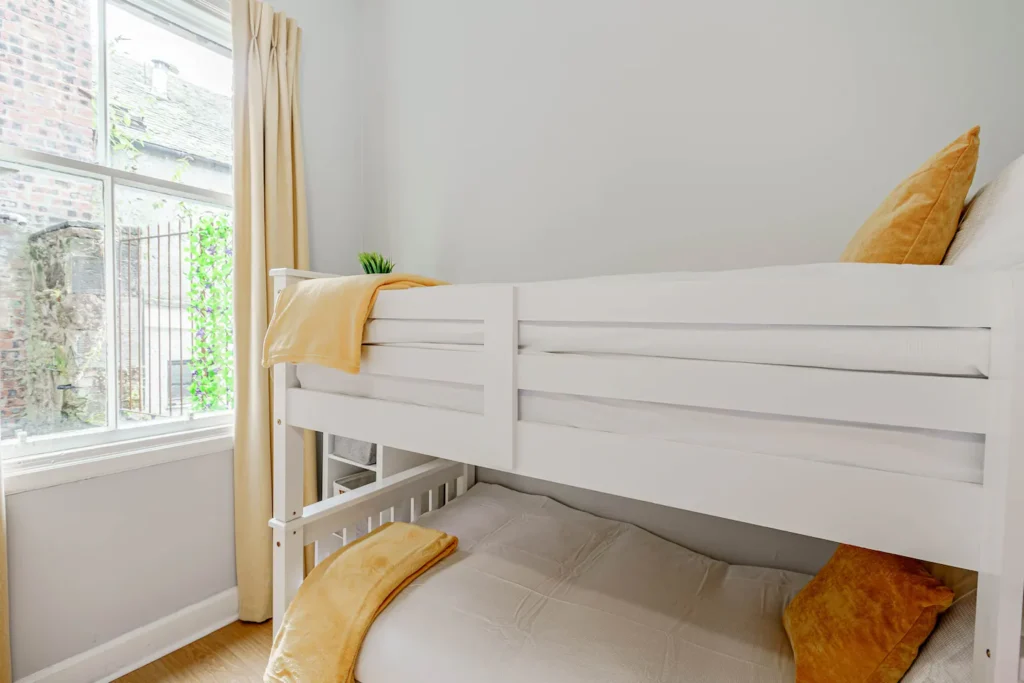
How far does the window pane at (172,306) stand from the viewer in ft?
5.87

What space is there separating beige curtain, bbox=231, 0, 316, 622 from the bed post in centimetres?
67

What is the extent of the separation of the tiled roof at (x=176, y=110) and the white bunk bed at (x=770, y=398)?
1484 millimetres

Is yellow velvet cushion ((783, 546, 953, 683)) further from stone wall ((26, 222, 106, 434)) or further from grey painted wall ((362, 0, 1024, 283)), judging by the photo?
stone wall ((26, 222, 106, 434))

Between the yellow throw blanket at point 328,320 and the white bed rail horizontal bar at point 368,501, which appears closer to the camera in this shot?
the yellow throw blanket at point 328,320

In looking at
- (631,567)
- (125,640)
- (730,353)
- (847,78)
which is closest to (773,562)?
(631,567)

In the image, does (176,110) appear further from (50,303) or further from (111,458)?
(111,458)

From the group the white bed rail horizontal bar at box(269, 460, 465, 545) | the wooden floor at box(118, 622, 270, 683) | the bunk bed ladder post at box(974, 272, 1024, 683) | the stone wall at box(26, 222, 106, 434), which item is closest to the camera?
the bunk bed ladder post at box(974, 272, 1024, 683)

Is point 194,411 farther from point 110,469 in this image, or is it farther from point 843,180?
point 843,180

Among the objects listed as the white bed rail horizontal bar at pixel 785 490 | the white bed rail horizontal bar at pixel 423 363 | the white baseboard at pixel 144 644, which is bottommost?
the white baseboard at pixel 144 644

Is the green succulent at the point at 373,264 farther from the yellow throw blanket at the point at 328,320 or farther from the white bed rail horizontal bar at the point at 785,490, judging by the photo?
the white bed rail horizontal bar at the point at 785,490

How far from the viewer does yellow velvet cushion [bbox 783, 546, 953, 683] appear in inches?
34.5

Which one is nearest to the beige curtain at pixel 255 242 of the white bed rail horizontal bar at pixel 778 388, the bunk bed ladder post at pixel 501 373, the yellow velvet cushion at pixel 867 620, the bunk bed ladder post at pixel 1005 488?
the bunk bed ladder post at pixel 501 373

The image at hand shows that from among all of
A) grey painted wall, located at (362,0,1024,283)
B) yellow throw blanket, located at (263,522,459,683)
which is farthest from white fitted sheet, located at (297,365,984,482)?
grey painted wall, located at (362,0,1024,283)

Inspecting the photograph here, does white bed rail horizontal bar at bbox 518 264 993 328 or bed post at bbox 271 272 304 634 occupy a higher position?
white bed rail horizontal bar at bbox 518 264 993 328
